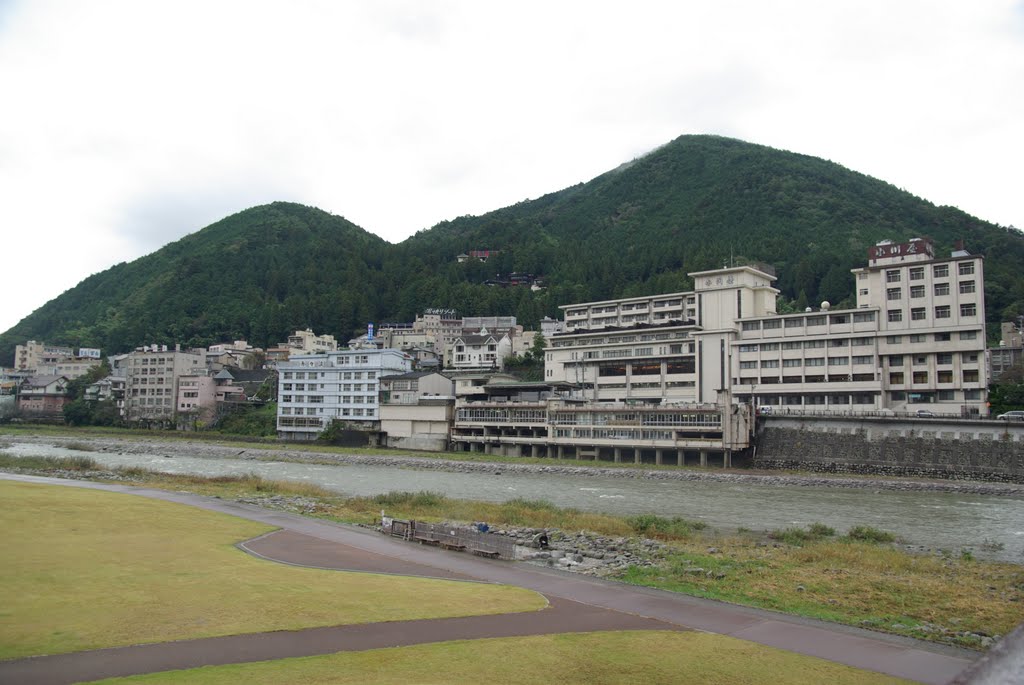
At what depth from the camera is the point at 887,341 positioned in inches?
2410

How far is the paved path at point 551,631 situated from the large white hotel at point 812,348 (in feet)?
150

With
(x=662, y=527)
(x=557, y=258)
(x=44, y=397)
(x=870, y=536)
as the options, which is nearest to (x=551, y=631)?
(x=662, y=527)

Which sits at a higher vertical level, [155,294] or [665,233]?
[665,233]

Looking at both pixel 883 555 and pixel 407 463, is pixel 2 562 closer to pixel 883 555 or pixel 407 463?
pixel 883 555

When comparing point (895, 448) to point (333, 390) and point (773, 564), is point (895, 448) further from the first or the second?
point (333, 390)

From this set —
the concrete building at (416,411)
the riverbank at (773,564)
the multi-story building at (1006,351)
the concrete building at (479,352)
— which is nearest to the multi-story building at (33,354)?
the concrete building at (479,352)

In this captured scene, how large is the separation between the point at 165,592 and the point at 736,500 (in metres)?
32.2

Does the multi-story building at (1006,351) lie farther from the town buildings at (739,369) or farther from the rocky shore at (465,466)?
the rocky shore at (465,466)

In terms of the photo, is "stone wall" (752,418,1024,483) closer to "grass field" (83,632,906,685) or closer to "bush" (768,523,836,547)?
"bush" (768,523,836,547)

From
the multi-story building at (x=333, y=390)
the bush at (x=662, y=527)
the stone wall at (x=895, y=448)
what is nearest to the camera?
the bush at (x=662, y=527)

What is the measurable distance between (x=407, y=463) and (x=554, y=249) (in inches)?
4337

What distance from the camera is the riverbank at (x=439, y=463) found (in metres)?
45.8

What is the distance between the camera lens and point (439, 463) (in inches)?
2491

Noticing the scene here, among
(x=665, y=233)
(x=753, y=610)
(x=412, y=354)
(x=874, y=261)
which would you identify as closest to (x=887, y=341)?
(x=874, y=261)
